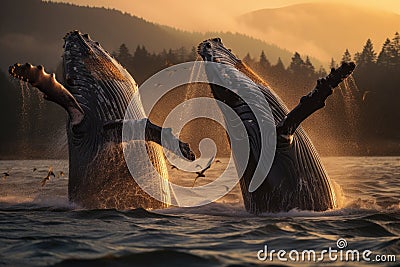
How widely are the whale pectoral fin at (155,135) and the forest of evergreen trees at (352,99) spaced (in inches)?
3012

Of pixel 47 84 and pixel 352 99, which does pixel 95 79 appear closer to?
pixel 47 84

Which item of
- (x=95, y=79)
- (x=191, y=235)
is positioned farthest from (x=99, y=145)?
(x=191, y=235)

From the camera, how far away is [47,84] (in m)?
9.27

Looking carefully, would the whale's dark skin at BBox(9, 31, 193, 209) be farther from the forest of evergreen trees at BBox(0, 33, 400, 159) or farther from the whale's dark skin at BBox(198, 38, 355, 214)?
the forest of evergreen trees at BBox(0, 33, 400, 159)

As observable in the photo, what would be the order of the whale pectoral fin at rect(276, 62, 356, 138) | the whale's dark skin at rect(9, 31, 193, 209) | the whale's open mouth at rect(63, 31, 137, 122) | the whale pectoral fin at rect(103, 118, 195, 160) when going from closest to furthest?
the whale pectoral fin at rect(276, 62, 356, 138) < the whale pectoral fin at rect(103, 118, 195, 160) < the whale's dark skin at rect(9, 31, 193, 209) < the whale's open mouth at rect(63, 31, 137, 122)

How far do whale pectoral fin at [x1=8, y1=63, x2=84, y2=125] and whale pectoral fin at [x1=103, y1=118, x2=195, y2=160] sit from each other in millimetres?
555

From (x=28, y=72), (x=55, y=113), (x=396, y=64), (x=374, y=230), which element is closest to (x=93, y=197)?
(x=28, y=72)

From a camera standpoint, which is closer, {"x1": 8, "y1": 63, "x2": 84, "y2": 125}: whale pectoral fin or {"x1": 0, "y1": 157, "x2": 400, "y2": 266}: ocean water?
{"x1": 0, "y1": 157, "x2": 400, "y2": 266}: ocean water

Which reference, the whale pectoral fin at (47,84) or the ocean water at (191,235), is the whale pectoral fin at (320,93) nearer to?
the ocean water at (191,235)

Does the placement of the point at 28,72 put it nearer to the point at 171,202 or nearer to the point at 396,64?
the point at 171,202

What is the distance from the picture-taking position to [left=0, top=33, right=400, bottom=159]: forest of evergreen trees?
9300cm

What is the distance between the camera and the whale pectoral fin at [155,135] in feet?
28.0

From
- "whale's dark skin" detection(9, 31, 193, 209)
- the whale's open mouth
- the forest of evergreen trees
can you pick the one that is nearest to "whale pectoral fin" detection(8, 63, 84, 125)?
"whale's dark skin" detection(9, 31, 193, 209)

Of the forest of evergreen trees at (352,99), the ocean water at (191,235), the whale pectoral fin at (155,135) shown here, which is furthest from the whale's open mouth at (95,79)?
the forest of evergreen trees at (352,99)
